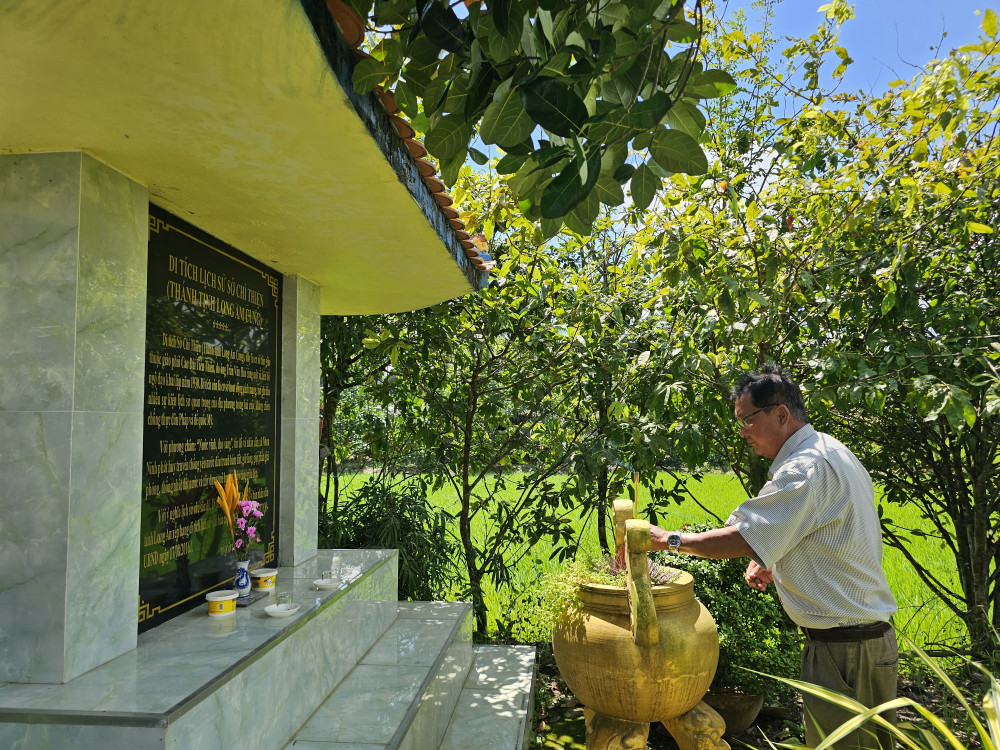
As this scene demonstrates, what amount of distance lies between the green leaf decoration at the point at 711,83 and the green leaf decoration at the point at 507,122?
0.32 meters

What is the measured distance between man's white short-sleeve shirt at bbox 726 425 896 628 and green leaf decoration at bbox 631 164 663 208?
1.61 m

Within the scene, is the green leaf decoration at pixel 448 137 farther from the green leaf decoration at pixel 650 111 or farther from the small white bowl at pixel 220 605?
the small white bowl at pixel 220 605

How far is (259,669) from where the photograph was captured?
7.89 ft

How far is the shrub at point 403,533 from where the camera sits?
4.93 metres

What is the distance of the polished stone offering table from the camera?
183cm

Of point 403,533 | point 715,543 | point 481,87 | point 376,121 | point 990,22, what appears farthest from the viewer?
point 403,533

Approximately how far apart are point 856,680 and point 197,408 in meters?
2.90

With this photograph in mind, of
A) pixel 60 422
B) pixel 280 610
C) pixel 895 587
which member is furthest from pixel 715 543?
pixel 895 587

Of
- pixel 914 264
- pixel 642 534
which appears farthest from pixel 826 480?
pixel 914 264

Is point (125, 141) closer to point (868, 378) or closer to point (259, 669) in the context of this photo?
point (259, 669)

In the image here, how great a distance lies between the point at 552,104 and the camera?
38.8 inches

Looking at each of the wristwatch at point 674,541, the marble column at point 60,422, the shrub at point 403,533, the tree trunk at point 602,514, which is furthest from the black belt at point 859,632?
the shrub at point 403,533

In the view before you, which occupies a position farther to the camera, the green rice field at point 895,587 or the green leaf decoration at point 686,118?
the green rice field at point 895,587

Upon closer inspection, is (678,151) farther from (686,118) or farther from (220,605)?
(220,605)
